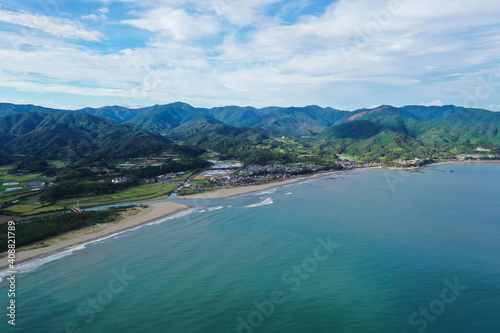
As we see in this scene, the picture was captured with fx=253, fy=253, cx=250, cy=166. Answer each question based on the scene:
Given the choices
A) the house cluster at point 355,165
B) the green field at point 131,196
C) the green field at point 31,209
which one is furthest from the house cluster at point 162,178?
the house cluster at point 355,165

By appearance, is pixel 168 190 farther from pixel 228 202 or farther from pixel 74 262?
pixel 74 262

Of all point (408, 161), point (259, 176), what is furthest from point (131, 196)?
point (408, 161)

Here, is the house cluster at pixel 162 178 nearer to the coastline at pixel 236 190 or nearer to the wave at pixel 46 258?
the coastline at pixel 236 190

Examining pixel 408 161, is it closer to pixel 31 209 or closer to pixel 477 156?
pixel 477 156

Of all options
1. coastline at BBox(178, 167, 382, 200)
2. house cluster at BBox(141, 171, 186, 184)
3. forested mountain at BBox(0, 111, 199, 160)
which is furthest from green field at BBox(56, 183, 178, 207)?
forested mountain at BBox(0, 111, 199, 160)

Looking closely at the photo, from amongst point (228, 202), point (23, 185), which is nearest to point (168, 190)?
point (228, 202)
